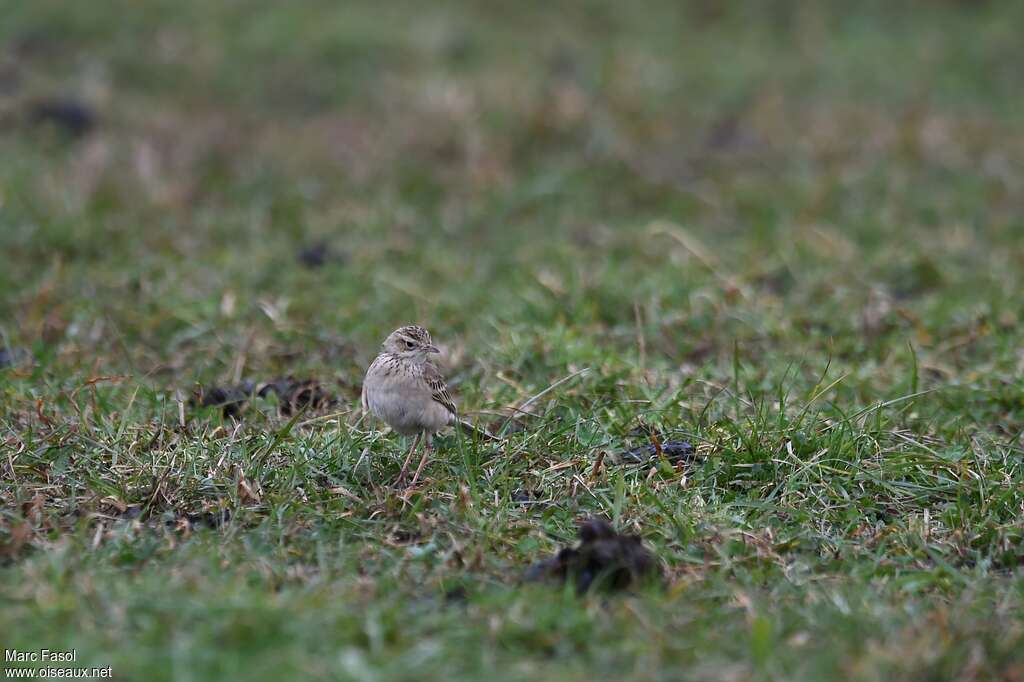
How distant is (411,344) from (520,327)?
5.12ft

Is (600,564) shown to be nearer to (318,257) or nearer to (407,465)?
(407,465)

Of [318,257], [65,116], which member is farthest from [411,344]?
[65,116]

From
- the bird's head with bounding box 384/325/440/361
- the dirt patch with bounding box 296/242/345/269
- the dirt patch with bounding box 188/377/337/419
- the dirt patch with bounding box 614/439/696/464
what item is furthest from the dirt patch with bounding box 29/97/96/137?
the dirt patch with bounding box 614/439/696/464

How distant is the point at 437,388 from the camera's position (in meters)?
5.36

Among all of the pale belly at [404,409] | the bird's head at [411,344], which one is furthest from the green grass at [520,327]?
the bird's head at [411,344]

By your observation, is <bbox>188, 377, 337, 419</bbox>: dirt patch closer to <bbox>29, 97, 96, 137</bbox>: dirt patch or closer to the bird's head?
the bird's head

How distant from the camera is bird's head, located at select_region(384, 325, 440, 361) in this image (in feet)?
18.3

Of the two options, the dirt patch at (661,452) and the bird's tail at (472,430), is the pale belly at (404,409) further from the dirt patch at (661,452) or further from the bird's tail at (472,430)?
the dirt patch at (661,452)

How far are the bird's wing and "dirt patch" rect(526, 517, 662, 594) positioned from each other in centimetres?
119

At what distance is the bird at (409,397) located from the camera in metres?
5.13

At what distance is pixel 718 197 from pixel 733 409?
15.2 feet

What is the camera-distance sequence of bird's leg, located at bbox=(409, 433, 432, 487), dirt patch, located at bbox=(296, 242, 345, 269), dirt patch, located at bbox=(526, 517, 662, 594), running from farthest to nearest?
dirt patch, located at bbox=(296, 242, 345, 269), bird's leg, located at bbox=(409, 433, 432, 487), dirt patch, located at bbox=(526, 517, 662, 594)

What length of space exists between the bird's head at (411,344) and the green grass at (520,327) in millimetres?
400

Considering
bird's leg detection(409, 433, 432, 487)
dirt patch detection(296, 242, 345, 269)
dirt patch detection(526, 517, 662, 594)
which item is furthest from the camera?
dirt patch detection(296, 242, 345, 269)
